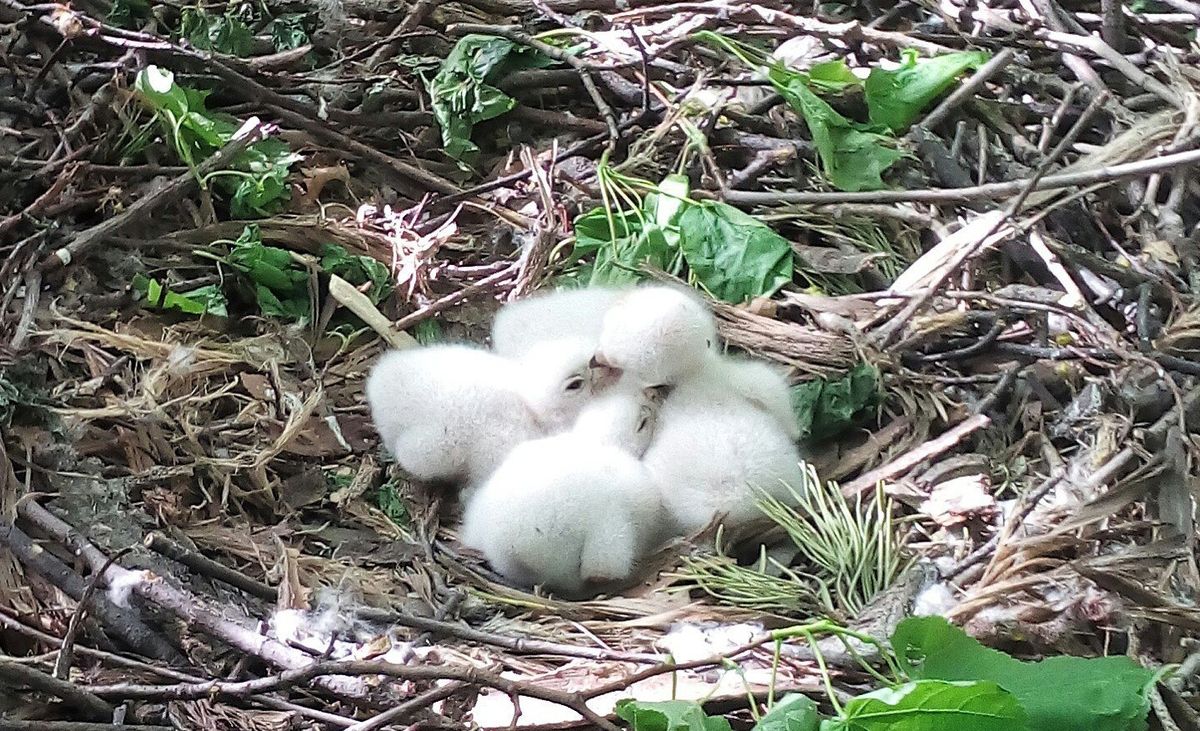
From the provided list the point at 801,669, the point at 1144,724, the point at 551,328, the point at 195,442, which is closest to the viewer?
the point at 1144,724

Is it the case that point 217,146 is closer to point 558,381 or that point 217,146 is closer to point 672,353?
point 558,381

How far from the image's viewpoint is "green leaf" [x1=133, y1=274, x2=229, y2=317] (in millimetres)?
1943

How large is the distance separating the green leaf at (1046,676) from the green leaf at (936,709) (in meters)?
0.10

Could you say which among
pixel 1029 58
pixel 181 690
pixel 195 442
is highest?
pixel 1029 58

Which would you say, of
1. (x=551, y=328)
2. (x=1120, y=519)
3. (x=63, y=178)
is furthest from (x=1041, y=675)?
(x=63, y=178)

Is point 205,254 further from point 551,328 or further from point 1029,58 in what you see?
point 1029,58

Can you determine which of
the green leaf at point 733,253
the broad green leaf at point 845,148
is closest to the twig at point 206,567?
the green leaf at point 733,253

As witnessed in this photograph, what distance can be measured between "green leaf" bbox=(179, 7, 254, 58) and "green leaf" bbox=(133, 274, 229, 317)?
0.66m

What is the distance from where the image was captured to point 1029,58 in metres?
2.28

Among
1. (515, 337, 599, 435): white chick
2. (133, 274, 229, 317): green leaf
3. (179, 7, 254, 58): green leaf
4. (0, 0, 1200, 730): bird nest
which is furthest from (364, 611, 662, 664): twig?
(179, 7, 254, 58): green leaf

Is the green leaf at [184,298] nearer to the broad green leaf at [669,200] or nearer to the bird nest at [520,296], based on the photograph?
the bird nest at [520,296]

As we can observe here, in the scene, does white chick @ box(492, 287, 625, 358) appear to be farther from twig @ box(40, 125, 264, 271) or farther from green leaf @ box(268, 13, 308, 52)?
green leaf @ box(268, 13, 308, 52)

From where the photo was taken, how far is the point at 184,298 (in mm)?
1966

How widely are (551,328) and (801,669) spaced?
0.81 metres
